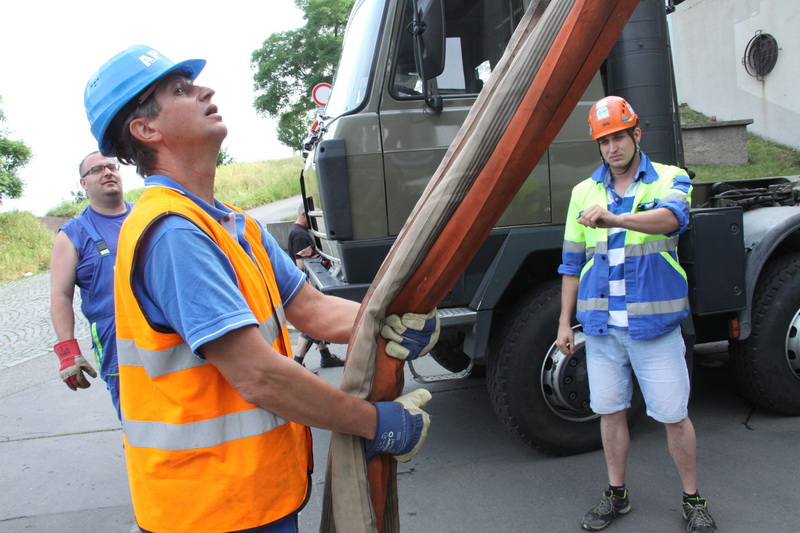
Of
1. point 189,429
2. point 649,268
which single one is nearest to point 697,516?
point 649,268

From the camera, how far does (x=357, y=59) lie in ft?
11.9

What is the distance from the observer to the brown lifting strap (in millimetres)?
1163

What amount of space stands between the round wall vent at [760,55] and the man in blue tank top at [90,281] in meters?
14.6

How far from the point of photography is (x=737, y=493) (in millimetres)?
3104

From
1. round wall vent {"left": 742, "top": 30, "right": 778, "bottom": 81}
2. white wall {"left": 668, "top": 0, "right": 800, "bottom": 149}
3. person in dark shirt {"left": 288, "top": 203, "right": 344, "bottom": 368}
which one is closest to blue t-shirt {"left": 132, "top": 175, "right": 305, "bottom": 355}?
person in dark shirt {"left": 288, "top": 203, "right": 344, "bottom": 368}

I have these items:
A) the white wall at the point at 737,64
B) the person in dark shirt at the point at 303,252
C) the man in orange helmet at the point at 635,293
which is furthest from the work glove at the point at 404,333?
the white wall at the point at 737,64

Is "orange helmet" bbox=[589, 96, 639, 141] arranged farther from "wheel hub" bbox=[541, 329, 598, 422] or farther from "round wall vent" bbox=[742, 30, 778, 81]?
"round wall vent" bbox=[742, 30, 778, 81]

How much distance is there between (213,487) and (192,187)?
28.1 inches

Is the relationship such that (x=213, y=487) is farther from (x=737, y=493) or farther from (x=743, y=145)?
(x=743, y=145)

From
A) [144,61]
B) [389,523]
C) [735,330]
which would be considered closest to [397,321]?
[389,523]

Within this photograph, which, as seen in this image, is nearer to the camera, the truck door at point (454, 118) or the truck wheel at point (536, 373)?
the truck door at point (454, 118)

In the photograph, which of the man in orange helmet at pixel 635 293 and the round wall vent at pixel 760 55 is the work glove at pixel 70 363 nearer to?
the man in orange helmet at pixel 635 293

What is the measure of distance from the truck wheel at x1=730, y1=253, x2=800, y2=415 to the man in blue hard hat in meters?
3.16

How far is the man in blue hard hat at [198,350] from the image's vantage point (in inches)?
47.9
